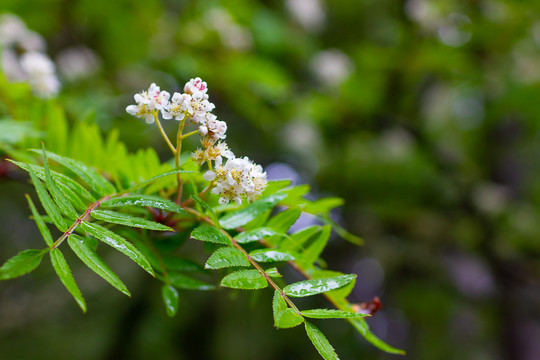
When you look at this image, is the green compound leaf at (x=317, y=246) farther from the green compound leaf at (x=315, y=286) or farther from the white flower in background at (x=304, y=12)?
the white flower in background at (x=304, y=12)

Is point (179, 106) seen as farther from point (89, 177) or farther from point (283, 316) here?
point (283, 316)

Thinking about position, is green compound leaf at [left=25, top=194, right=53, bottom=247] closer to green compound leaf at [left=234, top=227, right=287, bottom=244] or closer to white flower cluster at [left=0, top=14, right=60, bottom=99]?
green compound leaf at [left=234, top=227, right=287, bottom=244]

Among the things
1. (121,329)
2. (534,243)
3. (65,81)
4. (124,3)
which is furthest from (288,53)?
(121,329)

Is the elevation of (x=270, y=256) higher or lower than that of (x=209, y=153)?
lower

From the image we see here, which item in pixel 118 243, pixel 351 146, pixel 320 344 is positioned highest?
pixel 118 243

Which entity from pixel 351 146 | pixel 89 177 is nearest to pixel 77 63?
pixel 351 146

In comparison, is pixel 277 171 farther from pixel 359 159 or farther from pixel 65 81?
pixel 65 81
